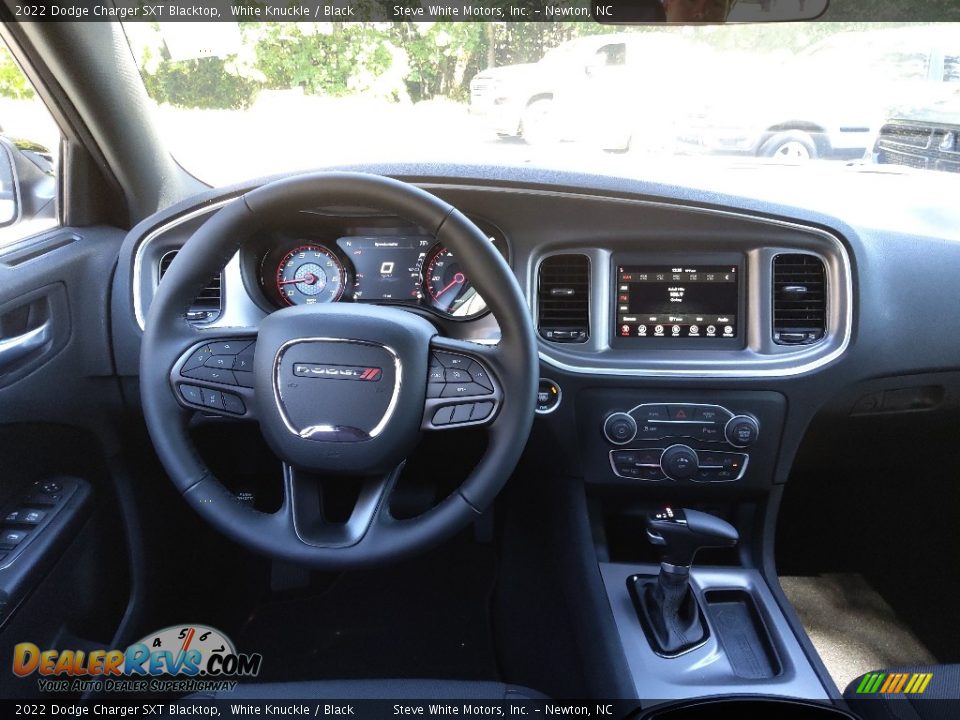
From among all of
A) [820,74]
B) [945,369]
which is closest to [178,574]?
[945,369]

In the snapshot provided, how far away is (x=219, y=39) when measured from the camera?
1.84 meters

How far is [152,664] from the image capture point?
78.5 inches

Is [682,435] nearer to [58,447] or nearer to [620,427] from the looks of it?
[620,427]

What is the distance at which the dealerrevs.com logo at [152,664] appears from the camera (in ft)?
5.60

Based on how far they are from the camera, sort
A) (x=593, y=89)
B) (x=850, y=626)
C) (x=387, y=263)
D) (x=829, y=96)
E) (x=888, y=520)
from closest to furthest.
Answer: (x=387, y=263) < (x=593, y=89) < (x=829, y=96) < (x=850, y=626) < (x=888, y=520)

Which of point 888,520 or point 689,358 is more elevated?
point 689,358

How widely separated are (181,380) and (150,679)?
0.96 metres

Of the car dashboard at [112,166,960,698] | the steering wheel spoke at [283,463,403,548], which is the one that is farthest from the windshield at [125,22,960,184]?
the steering wheel spoke at [283,463,403,548]

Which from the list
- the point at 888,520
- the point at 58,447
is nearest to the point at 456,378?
the point at 58,447

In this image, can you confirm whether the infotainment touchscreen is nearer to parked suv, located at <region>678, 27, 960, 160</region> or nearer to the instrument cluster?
the instrument cluster

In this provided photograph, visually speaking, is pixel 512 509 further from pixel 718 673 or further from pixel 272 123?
pixel 272 123

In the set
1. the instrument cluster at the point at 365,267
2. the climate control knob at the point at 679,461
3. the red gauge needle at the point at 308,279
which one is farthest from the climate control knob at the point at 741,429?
the red gauge needle at the point at 308,279

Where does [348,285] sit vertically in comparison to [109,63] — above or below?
below

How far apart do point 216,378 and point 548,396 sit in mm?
834
